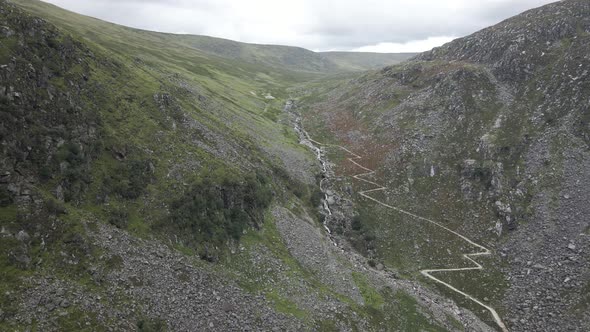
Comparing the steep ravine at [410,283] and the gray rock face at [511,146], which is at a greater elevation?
the gray rock face at [511,146]

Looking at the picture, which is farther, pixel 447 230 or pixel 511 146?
pixel 511 146

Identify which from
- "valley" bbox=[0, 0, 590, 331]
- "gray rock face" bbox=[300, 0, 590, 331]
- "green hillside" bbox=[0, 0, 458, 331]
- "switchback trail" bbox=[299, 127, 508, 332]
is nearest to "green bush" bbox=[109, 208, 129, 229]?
"green hillside" bbox=[0, 0, 458, 331]

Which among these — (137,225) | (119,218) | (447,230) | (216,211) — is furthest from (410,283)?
(119,218)

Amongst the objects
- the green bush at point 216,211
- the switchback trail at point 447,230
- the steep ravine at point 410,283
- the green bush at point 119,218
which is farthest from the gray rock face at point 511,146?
the green bush at point 119,218

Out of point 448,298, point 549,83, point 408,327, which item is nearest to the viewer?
point 408,327

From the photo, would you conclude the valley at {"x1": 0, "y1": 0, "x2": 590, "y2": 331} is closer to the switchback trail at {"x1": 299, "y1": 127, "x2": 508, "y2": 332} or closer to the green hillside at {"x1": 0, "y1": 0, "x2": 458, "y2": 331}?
the green hillside at {"x1": 0, "y1": 0, "x2": 458, "y2": 331}

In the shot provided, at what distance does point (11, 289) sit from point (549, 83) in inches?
4126

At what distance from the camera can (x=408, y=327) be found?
145 feet

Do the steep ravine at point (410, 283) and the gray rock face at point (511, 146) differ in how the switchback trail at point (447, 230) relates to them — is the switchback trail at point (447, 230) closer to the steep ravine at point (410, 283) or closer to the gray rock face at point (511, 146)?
the steep ravine at point (410, 283)

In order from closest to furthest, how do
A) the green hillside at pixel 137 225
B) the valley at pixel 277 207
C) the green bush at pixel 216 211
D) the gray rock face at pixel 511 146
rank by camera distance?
the green hillside at pixel 137 225 → the valley at pixel 277 207 → the green bush at pixel 216 211 → the gray rock face at pixel 511 146

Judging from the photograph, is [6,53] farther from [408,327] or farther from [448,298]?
[448,298]

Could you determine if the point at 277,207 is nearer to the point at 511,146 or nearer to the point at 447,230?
the point at 447,230

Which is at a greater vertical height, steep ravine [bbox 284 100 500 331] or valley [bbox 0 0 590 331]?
valley [bbox 0 0 590 331]

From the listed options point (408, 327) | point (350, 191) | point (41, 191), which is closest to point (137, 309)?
point (41, 191)
